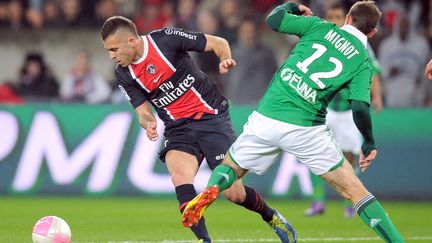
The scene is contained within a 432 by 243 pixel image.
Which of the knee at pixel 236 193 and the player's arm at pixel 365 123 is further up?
the player's arm at pixel 365 123

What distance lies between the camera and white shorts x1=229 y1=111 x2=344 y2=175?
24.3 ft

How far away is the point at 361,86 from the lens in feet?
24.0

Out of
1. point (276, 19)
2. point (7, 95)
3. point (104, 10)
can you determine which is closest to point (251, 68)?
point (104, 10)

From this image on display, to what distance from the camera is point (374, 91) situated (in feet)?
39.1

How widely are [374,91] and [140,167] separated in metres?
3.98

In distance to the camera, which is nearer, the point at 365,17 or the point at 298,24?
the point at 365,17

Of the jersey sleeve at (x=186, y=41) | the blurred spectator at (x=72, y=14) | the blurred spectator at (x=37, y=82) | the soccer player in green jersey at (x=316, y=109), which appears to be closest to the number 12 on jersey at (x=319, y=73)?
the soccer player in green jersey at (x=316, y=109)

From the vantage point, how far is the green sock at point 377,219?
7.26 m

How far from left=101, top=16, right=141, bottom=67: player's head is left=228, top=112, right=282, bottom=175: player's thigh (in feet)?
4.19

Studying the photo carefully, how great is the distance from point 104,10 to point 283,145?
1032cm

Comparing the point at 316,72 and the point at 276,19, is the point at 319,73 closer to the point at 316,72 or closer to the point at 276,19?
the point at 316,72

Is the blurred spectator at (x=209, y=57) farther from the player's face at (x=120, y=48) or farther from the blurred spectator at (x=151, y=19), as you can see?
the player's face at (x=120, y=48)

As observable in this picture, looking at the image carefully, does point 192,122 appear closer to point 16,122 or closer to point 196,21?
point 16,122

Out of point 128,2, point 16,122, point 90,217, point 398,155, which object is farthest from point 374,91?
point 128,2
